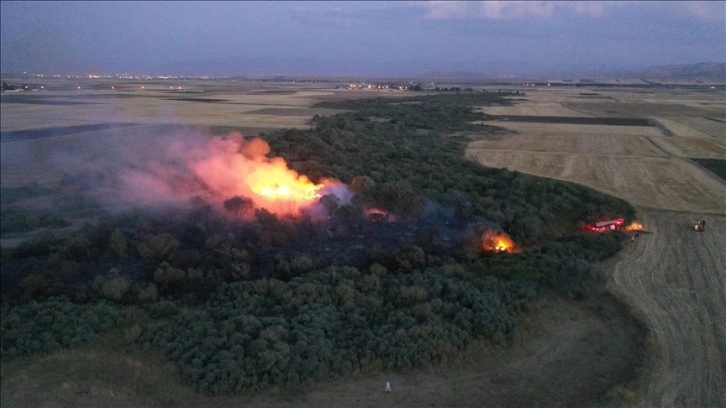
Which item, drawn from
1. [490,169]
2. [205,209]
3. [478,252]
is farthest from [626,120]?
[205,209]

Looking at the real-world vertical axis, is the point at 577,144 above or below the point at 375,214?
above

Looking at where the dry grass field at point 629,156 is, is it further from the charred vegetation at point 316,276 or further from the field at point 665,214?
the charred vegetation at point 316,276

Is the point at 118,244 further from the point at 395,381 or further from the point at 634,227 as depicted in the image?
the point at 634,227

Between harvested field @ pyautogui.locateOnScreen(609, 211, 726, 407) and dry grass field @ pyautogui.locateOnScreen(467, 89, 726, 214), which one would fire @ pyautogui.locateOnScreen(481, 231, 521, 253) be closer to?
harvested field @ pyautogui.locateOnScreen(609, 211, 726, 407)

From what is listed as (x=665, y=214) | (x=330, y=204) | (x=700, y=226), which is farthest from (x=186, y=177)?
(x=700, y=226)

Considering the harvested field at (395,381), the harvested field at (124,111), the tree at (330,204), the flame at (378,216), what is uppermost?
the harvested field at (124,111)

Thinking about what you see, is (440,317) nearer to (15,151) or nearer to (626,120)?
(15,151)

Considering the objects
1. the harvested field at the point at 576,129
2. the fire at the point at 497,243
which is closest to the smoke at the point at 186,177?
the fire at the point at 497,243
